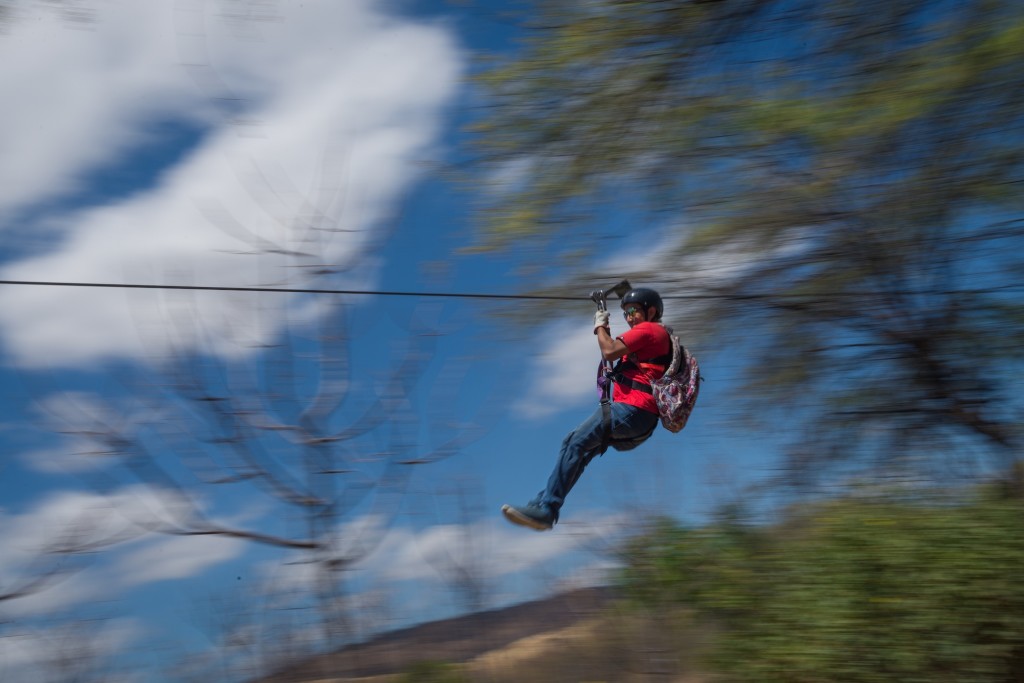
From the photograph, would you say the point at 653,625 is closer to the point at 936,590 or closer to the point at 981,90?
the point at 936,590

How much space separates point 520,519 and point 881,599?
2085 millimetres

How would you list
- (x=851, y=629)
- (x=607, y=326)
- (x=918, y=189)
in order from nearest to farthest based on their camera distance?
(x=607, y=326)
(x=851, y=629)
(x=918, y=189)

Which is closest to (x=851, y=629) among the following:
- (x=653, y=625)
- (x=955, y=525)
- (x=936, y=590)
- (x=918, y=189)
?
(x=936, y=590)

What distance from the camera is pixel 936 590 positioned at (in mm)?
5312

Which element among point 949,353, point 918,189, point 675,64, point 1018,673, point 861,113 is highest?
point 675,64

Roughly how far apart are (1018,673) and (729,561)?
5.14ft

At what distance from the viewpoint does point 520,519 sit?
15.0 feet

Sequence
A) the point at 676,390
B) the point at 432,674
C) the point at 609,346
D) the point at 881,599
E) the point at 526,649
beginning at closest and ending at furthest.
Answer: the point at 609,346
the point at 676,390
the point at 881,599
the point at 432,674
the point at 526,649

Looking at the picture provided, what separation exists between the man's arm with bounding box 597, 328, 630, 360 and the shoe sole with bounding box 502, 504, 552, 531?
0.78 metres

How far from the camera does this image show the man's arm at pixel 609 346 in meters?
4.55

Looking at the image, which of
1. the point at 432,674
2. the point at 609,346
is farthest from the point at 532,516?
the point at 432,674

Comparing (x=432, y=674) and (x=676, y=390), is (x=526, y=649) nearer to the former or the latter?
(x=432, y=674)

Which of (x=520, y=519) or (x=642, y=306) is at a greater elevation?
(x=642, y=306)

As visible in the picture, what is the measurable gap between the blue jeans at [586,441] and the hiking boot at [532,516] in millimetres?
39
